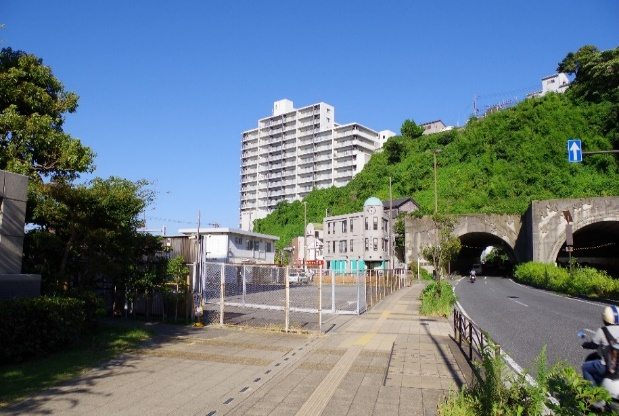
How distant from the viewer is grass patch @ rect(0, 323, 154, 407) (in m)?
7.26

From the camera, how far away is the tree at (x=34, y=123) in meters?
14.7

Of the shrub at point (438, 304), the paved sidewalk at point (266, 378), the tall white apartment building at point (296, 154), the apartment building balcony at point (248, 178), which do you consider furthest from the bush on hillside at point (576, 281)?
the apartment building balcony at point (248, 178)

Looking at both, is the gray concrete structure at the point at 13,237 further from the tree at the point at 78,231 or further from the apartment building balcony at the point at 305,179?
the apartment building balcony at the point at 305,179

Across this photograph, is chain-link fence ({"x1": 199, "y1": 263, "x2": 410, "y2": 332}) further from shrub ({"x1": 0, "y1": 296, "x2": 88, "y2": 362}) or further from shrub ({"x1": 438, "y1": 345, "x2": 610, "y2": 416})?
shrub ({"x1": 438, "y1": 345, "x2": 610, "y2": 416})

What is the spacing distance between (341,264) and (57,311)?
58882mm

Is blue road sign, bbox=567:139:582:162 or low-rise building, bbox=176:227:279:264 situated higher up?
blue road sign, bbox=567:139:582:162

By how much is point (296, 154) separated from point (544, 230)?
75.7 metres

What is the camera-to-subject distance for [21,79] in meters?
16.1

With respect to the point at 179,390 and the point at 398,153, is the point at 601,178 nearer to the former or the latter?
the point at 398,153

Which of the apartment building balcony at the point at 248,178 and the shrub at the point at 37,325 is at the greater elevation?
the apartment building balcony at the point at 248,178

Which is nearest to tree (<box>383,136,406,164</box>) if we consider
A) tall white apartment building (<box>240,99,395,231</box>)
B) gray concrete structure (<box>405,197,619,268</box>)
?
tall white apartment building (<box>240,99,395,231</box>)

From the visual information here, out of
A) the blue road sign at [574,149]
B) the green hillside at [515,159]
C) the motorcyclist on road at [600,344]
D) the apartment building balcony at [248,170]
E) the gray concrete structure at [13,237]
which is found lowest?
the motorcyclist on road at [600,344]

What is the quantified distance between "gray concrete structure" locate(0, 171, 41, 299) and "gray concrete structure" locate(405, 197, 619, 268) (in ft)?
128

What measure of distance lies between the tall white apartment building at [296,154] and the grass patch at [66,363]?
93.6m
